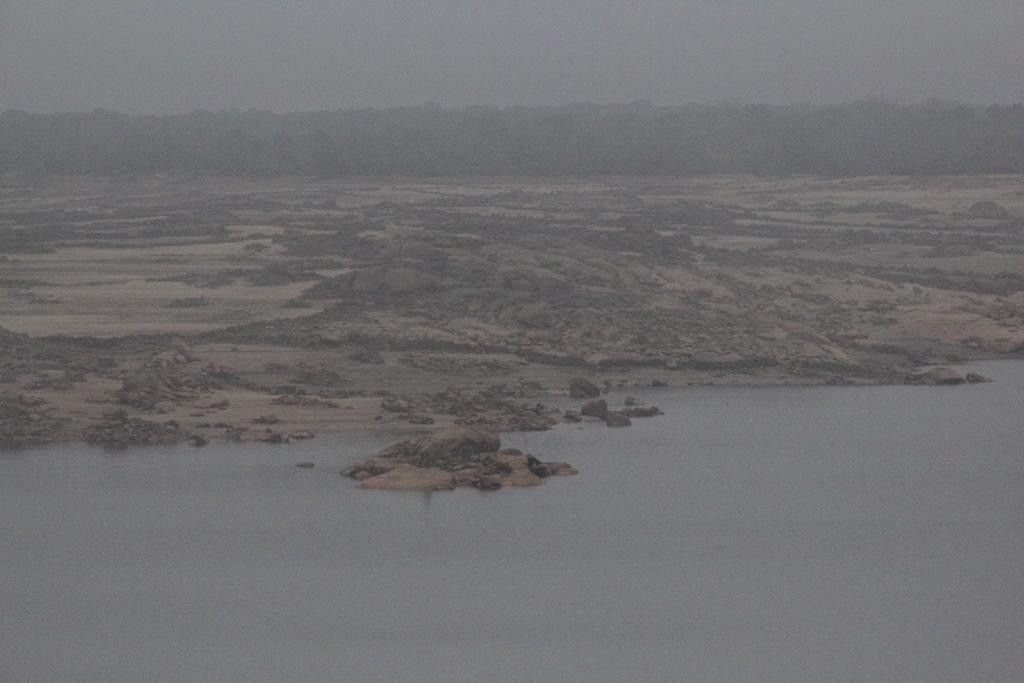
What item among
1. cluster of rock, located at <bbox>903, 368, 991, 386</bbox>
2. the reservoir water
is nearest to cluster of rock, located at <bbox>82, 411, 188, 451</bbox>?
the reservoir water

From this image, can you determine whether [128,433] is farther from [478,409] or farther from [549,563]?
[549,563]

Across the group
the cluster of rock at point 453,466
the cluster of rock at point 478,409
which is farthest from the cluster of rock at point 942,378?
the cluster of rock at point 453,466

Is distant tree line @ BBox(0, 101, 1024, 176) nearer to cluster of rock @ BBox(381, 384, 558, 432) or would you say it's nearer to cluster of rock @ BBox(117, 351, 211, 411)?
cluster of rock @ BBox(117, 351, 211, 411)

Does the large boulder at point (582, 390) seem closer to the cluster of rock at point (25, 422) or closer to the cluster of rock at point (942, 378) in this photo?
the cluster of rock at point (942, 378)

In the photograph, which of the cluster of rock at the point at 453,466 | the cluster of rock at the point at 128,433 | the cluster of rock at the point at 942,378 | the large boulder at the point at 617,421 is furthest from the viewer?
the cluster of rock at the point at 942,378

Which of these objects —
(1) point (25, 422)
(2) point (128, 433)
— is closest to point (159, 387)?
(2) point (128, 433)
